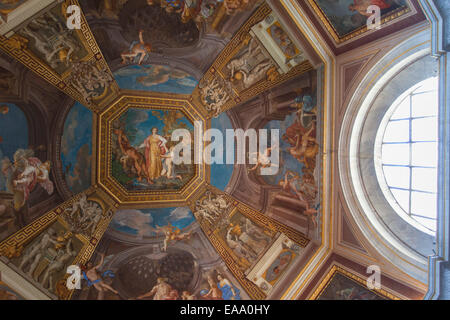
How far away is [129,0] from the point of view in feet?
24.8

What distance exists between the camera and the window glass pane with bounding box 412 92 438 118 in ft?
19.6

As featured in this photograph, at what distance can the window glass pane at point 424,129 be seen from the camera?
6.01 metres

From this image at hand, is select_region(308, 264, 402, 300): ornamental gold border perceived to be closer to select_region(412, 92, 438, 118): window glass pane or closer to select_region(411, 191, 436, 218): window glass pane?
select_region(411, 191, 436, 218): window glass pane

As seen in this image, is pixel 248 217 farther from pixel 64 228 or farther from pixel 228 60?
pixel 64 228

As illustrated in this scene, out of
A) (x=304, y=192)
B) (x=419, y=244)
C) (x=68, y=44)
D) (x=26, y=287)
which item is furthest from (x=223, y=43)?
(x=26, y=287)

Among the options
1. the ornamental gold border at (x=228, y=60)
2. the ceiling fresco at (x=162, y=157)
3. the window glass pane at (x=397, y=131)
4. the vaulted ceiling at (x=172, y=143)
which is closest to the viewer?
the window glass pane at (x=397, y=131)

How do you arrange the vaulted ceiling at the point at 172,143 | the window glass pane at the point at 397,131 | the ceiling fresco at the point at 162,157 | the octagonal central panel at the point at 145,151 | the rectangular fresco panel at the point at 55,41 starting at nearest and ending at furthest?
the window glass pane at the point at 397,131 < the rectangular fresco panel at the point at 55,41 < the vaulted ceiling at the point at 172,143 < the ceiling fresco at the point at 162,157 < the octagonal central panel at the point at 145,151

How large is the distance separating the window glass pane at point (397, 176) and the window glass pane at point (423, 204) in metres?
0.32

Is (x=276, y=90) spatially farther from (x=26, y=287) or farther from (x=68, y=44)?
(x=26, y=287)

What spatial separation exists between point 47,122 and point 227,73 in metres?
5.56

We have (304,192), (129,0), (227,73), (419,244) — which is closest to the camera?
(419,244)

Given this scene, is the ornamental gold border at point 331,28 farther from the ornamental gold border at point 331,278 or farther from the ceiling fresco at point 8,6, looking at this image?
the ceiling fresco at point 8,6

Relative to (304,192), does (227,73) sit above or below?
above

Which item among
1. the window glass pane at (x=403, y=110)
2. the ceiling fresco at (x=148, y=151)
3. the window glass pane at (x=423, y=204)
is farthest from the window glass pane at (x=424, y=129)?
the ceiling fresco at (x=148, y=151)
